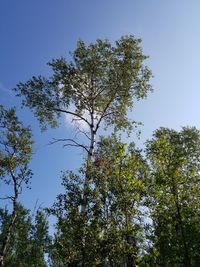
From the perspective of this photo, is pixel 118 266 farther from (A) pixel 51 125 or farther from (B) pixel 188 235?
(A) pixel 51 125

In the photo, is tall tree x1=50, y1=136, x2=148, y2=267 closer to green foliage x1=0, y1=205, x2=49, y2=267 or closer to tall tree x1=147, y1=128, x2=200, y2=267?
tall tree x1=147, y1=128, x2=200, y2=267

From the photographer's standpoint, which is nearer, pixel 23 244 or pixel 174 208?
pixel 174 208

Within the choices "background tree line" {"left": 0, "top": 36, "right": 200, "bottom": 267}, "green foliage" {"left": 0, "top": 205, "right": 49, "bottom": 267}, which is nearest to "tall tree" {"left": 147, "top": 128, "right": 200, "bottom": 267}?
"background tree line" {"left": 0, "top": 36, "right": 200, "bottom": 267}

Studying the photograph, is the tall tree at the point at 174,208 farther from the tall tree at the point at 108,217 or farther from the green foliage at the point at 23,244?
the green foliage at the point at 23,244

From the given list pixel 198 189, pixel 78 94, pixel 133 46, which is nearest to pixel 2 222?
pixel 78 94

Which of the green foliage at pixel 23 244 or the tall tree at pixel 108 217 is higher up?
the green foliage at pixel 23 244

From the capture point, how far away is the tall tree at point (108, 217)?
15.9 meters

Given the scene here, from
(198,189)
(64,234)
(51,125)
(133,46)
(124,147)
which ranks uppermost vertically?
(133,46)

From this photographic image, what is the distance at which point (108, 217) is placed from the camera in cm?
1661

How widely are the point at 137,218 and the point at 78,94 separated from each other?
12280mm

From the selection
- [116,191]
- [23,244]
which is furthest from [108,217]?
[23,244]

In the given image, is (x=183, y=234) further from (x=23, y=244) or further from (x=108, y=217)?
(x=23, y=244)

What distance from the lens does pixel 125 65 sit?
2748 cm

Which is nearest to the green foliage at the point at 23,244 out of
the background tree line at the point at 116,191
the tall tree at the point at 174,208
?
the background tree line at the point at 116,191
